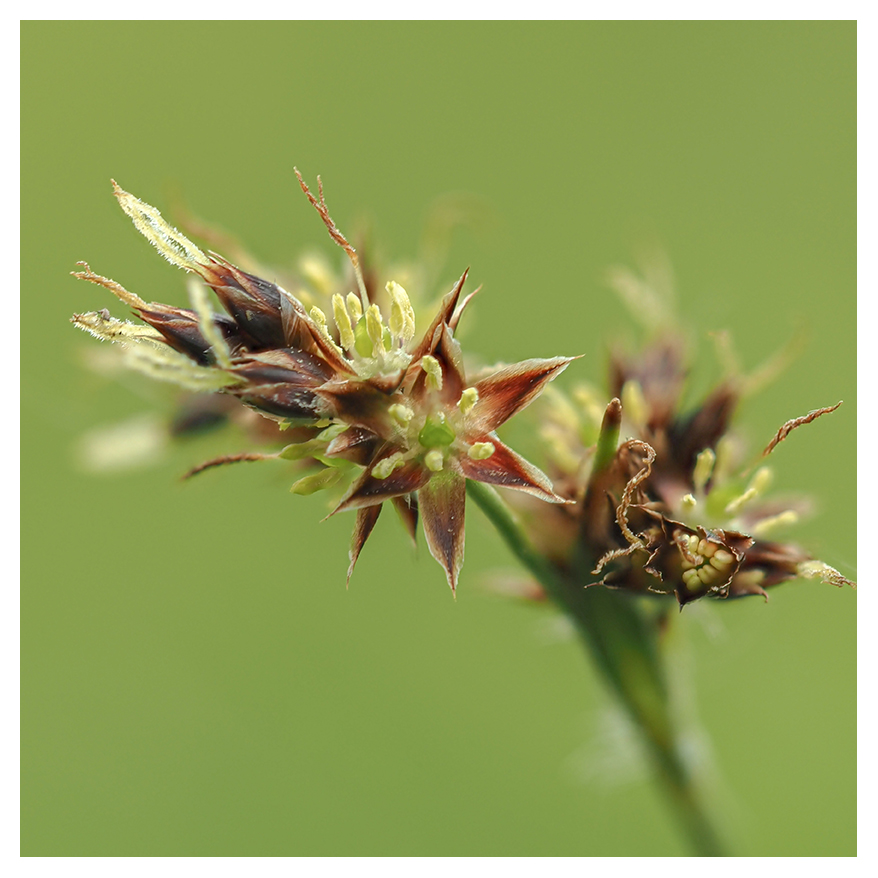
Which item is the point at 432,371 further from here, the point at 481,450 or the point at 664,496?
the point at 664,496

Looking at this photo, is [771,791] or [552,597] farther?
[771,791]

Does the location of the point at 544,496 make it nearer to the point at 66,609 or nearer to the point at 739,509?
the point at 739,509

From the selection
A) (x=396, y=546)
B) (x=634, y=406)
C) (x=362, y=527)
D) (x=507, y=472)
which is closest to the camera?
(x=362, y=527)

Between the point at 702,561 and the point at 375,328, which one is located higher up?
the point at 375,328

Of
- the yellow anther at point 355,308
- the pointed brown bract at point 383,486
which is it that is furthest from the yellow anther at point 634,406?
the yellow anther at point 355,308

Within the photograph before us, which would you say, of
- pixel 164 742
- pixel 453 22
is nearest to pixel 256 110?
pixel 453 22

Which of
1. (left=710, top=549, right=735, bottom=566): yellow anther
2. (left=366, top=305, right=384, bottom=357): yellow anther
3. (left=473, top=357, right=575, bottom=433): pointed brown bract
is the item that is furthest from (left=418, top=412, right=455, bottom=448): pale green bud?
(left=710, top=549, right=735, bottom=566): yellow anther

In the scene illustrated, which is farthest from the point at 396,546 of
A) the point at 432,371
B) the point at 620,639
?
the point at 432,371
